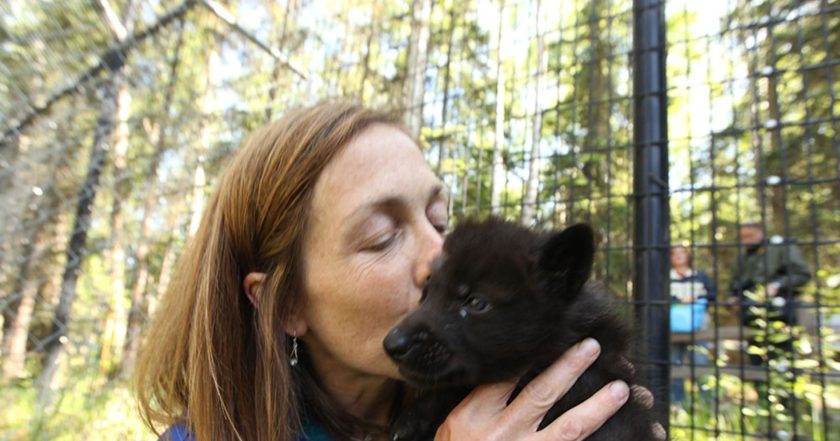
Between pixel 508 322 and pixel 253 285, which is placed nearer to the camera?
pixel 508 322

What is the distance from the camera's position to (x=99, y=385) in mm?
4336

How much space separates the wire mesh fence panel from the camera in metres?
3.16

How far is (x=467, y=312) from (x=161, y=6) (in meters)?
3.94

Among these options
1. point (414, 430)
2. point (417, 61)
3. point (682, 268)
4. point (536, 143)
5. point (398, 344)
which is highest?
point (417, 61)

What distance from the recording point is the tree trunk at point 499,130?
12.1 feet

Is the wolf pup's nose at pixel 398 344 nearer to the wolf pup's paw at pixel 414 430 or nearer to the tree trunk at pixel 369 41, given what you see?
the wolf pup's paw at pixel 414 430

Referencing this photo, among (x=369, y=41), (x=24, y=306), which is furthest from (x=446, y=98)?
(x=24, y=306)

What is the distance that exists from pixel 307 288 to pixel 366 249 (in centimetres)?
29

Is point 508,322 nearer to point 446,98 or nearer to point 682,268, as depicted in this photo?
point 446,98

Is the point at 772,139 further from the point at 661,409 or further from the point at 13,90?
the point at 13,90

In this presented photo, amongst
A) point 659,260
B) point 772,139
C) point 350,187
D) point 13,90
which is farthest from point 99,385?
point 772,139

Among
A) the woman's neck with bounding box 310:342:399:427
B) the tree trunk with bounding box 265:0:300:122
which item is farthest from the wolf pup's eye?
the tree trunk with bounding box 265:0:300:122

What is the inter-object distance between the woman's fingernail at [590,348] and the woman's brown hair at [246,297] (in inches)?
40.0

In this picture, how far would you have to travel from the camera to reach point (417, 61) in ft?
13.5
